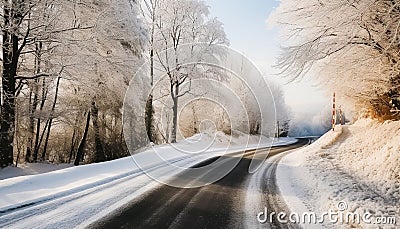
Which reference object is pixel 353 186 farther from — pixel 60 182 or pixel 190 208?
pixel 60 182

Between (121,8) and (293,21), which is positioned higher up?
(121,8)

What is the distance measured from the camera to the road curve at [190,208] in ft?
14.3

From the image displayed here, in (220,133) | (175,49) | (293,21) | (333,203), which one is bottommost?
(333,203)

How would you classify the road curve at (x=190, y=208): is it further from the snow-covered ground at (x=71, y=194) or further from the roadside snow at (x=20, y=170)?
the roadside snow at (x=20, y=170)

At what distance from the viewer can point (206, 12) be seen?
20.2 meters

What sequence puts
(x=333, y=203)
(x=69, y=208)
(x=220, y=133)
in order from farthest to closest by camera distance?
1. (x=220, y=133)
2. (x=333, y=203)
3. (x=69, y=208)

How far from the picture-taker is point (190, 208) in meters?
5.17

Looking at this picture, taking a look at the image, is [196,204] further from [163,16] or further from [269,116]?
[269,116]

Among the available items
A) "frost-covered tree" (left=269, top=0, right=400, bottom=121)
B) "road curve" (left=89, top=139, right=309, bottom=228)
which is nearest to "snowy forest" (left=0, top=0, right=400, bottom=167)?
"frost-covered tree" (left=269, top=0, right=400, bottom=121)

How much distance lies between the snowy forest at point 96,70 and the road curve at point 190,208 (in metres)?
7.18

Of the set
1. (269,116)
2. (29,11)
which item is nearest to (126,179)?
(29,11)

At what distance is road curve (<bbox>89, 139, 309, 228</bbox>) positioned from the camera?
4363mm

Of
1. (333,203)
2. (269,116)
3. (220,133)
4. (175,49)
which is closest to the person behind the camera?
(333,203)

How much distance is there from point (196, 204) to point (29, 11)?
327 inches
